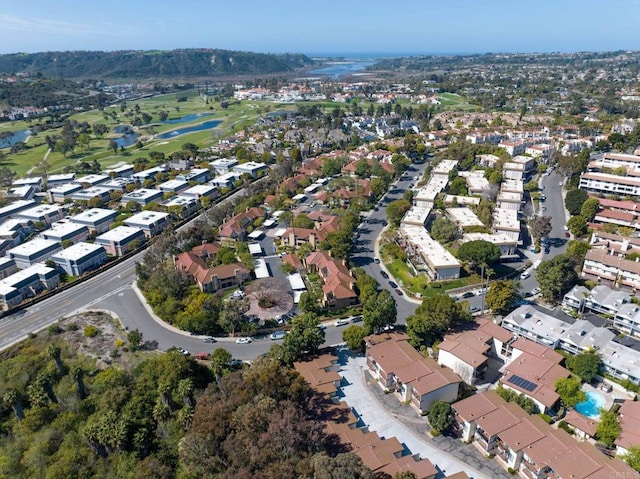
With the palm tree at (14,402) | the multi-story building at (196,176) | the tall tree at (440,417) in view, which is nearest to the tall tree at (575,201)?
the tall tree at (440,417)

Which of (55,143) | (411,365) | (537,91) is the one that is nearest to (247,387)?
(411,365)

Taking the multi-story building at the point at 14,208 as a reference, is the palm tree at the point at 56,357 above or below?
below

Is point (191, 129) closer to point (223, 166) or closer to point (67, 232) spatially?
point (223, 166)

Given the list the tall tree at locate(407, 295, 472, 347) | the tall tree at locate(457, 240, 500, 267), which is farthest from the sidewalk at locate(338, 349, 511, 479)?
the tall tree at locate(457, 240, 500, 267)

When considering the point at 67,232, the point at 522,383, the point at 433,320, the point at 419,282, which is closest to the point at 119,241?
the point at 67,232

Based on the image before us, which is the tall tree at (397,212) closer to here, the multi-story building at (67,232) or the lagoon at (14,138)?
the multi-story building at (67,232)
